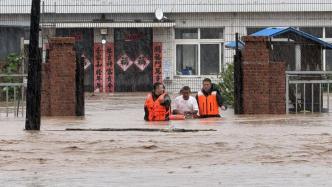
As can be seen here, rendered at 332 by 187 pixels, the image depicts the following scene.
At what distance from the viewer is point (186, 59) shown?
44906 mm

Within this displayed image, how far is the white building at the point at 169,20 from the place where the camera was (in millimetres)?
43469

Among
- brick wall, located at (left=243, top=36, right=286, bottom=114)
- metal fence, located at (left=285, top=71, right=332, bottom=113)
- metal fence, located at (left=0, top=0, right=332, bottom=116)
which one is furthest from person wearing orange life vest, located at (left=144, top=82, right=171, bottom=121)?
metal fence, located at (left=0, top=0, right=332, bottom=116)

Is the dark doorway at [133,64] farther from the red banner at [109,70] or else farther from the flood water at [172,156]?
the flood water at [172,156]

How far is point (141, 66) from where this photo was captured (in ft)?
144

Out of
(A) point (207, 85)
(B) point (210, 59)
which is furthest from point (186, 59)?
(A) point (207, 85)

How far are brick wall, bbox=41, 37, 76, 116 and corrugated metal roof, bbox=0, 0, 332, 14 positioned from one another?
19517 mm

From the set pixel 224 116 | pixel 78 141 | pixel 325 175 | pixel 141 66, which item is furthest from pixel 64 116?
pixel 141 66

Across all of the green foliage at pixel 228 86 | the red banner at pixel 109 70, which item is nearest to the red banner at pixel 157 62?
the red banner at pixel 109 70

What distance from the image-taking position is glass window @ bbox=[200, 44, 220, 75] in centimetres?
4475

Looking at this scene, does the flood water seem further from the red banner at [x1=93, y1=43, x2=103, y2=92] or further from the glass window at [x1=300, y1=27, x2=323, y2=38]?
the glass window at [x1=300, y1=27, x2=323, y2=38]

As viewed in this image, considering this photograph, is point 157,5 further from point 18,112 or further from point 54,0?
point 18,112

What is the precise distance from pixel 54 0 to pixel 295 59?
20344mm

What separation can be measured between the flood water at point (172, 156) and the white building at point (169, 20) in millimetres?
23932

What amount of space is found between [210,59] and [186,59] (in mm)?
1149
